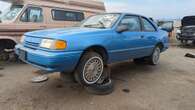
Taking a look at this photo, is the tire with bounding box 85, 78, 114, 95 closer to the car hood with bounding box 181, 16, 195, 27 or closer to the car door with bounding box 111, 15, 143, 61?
the car door with bounding box 111, 15, 143, 61

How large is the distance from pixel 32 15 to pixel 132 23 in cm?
330

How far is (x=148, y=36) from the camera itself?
6332 millimetres

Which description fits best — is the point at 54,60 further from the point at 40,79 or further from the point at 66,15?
the point at 66,15

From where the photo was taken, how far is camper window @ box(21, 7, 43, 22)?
7102mm

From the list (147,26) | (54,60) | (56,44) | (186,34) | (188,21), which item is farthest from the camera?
(188,21)

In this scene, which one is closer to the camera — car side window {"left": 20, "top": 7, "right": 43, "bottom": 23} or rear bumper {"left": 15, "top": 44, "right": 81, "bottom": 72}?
rear bumper {"left": 15, "top": 44, "right": 81, "bottom": 72}

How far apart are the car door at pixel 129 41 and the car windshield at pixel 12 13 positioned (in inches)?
137

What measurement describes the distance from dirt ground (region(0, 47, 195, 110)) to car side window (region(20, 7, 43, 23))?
1.65 meters

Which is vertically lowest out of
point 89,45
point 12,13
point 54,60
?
point 54,60

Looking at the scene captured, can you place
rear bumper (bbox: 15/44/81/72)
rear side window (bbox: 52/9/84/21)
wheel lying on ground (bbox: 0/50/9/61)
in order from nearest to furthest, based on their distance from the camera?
rear bumper (bbox: 15/44/81/72)
wheel lying on ground (bbox: 0/50/9/61)
rear side window (bbox: 52/9/84/21)

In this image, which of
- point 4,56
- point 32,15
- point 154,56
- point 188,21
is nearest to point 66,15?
point 32,15

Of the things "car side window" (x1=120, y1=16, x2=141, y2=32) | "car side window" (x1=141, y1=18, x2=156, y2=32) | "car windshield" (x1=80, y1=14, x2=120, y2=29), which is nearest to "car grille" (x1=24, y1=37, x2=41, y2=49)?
"car windshield" (x1=80, y1=14, x2=120, y2=29)

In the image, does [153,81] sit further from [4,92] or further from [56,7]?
[56,7]

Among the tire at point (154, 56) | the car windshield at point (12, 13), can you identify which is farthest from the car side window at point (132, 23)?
the car windshield at point (12, 13)
